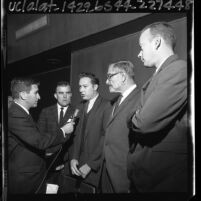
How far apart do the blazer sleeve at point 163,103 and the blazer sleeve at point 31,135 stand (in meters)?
1.06

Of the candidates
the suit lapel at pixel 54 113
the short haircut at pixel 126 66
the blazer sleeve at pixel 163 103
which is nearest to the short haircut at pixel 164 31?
the blazer sleeve at pixel 163 103

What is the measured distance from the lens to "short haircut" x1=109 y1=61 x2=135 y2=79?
17.2 ft

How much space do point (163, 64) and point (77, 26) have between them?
1.19 metres

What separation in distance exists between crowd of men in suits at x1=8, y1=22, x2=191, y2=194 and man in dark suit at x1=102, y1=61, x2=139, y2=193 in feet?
0.04

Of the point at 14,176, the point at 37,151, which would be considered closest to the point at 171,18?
the point at 37,151

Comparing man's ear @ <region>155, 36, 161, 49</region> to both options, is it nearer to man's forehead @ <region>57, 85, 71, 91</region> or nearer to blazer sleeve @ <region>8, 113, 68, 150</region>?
man's forehead @ <region>57, 85, 71, 91</region>

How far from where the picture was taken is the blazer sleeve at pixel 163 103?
504 centimetres

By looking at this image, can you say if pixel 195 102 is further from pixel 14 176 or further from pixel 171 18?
pixel 14 176

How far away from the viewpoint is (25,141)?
5270 millimetres

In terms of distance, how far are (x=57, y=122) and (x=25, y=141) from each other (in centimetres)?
47

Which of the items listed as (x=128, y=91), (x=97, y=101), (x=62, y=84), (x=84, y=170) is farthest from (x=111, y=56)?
(x=84, y=170)

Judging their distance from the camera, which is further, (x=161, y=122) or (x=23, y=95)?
(x=23, y=95)

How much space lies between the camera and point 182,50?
5.15 meters

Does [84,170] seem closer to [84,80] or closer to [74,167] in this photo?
[74,167]
